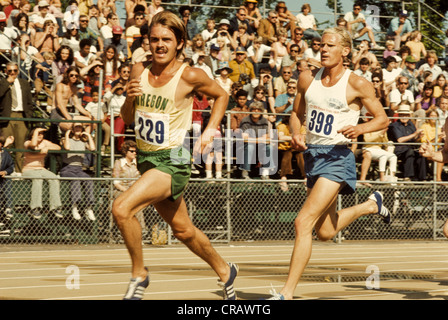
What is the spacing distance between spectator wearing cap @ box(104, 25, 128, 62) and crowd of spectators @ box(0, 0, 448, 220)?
0.03 m

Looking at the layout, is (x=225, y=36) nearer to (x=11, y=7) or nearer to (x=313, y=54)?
(x=313, y=54)

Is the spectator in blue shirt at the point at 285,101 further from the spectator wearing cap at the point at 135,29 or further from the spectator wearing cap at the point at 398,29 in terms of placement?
the spectator wearing cap at the point at 398,29

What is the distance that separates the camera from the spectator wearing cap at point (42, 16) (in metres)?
18.3

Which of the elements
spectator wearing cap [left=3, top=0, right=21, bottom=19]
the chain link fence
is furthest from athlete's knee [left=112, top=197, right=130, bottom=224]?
spectator wearing cap [left=3, top=0, right=21, bottom=19]

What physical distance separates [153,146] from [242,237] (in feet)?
29.1

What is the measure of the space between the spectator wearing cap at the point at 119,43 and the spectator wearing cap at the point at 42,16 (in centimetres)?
123

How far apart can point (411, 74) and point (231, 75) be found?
5.19 meters

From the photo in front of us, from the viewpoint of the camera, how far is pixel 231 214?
16.0m

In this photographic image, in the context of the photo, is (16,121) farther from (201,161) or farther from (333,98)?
(333,98)

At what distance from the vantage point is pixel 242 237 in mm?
16172

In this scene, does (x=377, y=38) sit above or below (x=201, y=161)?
Result: above

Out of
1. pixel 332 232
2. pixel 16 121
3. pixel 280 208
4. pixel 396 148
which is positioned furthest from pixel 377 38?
pixel 332 232

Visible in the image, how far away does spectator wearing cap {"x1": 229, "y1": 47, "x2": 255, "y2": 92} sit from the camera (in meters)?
17.8

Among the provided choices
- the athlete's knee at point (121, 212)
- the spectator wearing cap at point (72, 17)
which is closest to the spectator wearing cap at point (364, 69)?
the spectator wearing cap at point (72, 17)
